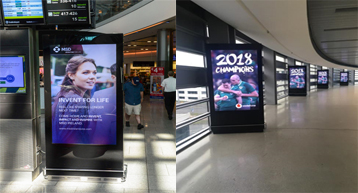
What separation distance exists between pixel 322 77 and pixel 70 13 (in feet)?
111

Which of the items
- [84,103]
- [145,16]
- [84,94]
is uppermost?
[145,16]

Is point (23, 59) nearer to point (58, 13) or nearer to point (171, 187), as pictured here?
point (58, 13)

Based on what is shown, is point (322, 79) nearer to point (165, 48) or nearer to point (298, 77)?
point (298, 77)

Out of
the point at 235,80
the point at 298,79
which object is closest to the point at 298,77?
the point at 298,79

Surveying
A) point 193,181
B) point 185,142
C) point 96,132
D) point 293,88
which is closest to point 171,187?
point 193,181

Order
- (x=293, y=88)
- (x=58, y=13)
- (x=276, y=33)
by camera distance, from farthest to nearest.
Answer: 1. (x=293, y=88)
2. (x=276, y=33)
3. (x=58, y=13)

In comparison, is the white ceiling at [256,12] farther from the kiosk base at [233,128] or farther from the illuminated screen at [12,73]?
the illuminated screen at [12,73]

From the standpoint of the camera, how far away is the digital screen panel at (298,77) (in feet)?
60.8

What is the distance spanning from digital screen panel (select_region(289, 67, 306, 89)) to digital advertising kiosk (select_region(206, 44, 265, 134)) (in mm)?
15977

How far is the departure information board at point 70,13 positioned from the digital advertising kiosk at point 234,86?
1.74 m

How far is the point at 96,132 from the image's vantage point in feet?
10.2

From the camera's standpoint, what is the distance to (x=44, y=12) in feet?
10.5

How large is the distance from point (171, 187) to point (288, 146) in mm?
2392

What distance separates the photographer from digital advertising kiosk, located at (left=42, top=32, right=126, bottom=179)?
9.93 feet
